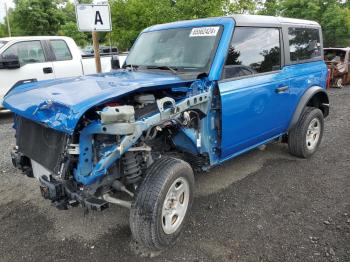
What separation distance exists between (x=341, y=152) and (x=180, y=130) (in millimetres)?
3364

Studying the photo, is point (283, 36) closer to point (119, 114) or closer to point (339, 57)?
point (119, 114)

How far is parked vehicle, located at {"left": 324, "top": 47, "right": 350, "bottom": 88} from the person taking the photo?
1238cm

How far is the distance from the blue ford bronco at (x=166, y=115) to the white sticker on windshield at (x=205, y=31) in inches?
0.5

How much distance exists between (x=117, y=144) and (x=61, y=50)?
7.02 metres

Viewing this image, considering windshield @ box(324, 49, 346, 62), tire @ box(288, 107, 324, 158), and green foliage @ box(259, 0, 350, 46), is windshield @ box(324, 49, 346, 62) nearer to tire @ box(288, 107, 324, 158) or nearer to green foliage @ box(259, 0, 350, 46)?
tire @ box(288, 107, 324, 158)

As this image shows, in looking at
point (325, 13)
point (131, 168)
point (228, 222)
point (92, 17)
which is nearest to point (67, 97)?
point (131, 168)

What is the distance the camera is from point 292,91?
181 inches

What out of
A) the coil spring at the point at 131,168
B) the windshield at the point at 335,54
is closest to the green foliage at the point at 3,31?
the windshield at the point at 335,54

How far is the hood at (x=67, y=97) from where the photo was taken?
8.18ft

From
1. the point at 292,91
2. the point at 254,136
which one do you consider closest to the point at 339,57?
the point at 292,91

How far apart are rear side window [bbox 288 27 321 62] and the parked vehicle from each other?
7.89 meters

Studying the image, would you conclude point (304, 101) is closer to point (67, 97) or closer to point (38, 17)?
point (67, 97)

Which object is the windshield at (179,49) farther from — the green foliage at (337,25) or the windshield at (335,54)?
the green foliage at (337,25)

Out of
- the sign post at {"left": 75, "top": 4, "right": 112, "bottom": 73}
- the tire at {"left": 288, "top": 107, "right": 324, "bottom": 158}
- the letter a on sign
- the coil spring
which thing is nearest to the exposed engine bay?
the coil spring
